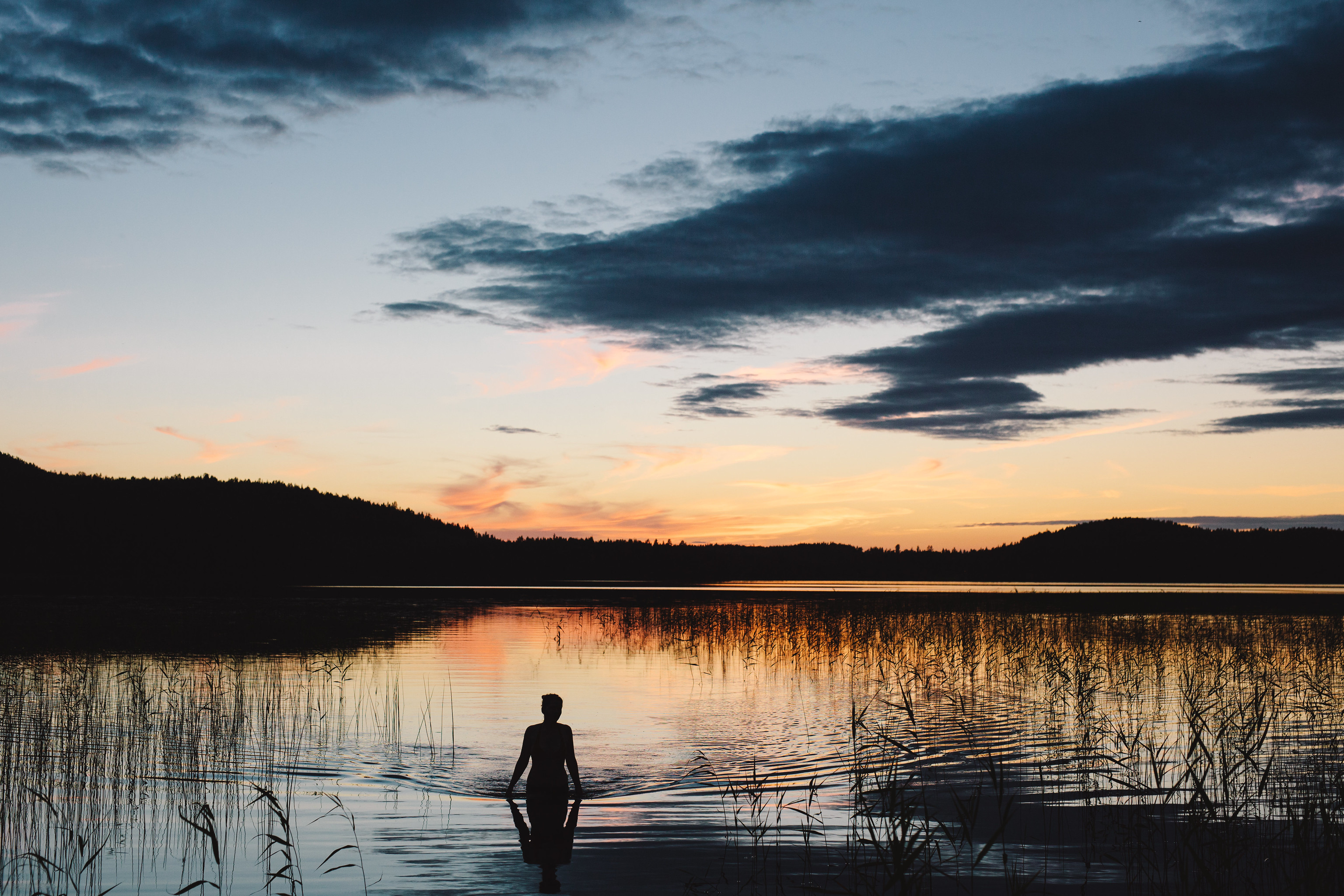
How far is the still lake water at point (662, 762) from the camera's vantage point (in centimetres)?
1078

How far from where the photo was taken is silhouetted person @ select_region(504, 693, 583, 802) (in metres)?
13.7

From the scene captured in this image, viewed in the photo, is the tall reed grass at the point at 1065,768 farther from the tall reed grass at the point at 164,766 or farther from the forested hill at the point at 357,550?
the forested hill at the point at 357,550

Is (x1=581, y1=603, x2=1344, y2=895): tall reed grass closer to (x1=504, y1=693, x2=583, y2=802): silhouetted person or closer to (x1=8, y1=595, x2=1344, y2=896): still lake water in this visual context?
(x1=8, y1=595, x2=1344, y2=896): still lake water

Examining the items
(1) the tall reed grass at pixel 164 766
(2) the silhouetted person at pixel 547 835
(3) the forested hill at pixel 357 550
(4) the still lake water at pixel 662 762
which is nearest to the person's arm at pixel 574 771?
(2) the silhouetted person at pixel 547 835

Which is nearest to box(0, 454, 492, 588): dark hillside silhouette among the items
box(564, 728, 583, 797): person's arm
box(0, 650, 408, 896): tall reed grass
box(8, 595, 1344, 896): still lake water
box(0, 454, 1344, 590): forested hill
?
box(0, 454, 1344, 590): forested hill

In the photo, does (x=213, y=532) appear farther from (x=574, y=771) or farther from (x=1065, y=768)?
(x=1065, y=768)

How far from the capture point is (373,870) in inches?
423

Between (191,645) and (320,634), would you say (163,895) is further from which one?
(320,634)

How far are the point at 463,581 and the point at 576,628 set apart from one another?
82.7m

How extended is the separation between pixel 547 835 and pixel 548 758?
1.41m

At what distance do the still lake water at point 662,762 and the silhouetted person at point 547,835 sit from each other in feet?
0.37

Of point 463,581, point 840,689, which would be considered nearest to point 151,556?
point 463,581

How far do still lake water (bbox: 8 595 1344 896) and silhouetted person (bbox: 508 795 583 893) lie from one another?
0.37 feet

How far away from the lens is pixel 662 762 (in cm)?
1761
